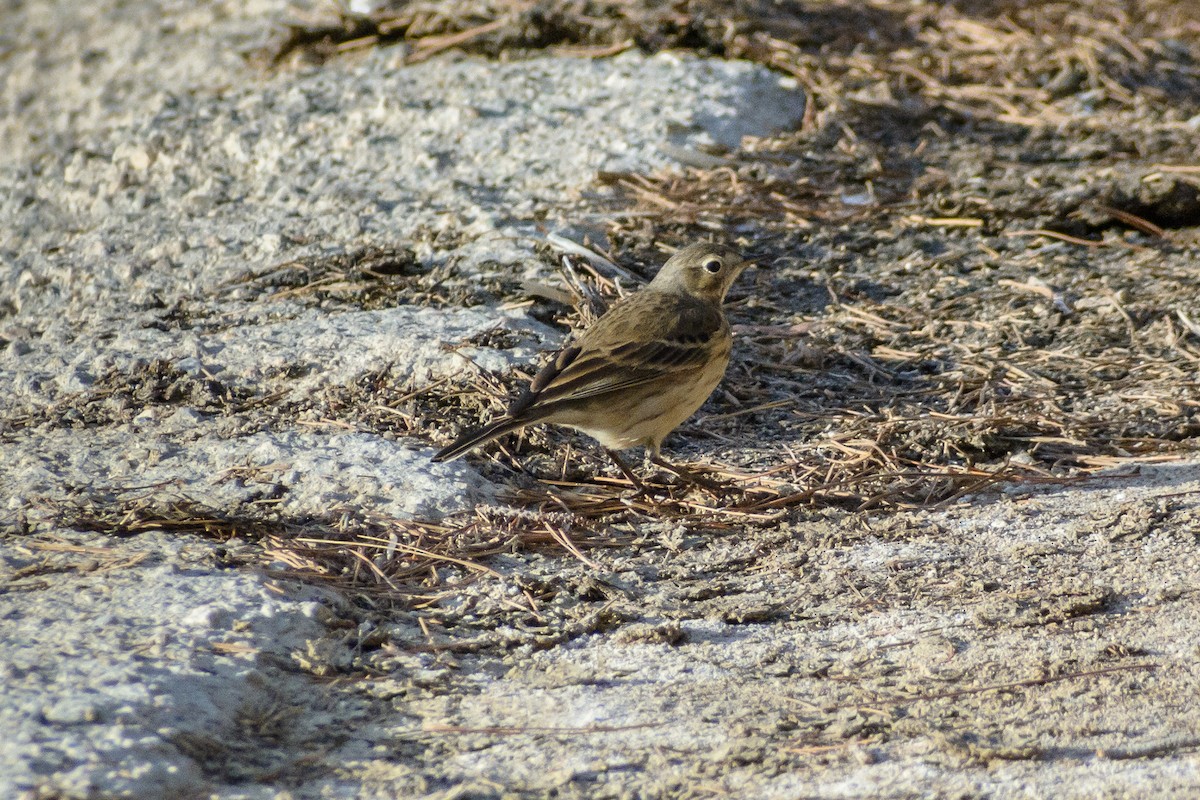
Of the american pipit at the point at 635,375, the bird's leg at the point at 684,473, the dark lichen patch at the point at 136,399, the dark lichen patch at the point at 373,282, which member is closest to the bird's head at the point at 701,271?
the american pipit at the point at 635,375

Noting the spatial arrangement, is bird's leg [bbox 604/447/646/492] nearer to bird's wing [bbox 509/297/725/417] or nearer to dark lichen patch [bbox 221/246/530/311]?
bird's wing [bbox 509/297/725/417]

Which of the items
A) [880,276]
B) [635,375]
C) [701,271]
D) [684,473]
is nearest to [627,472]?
[684,473]

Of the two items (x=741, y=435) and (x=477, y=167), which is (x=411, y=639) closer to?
(x=741, y=435)

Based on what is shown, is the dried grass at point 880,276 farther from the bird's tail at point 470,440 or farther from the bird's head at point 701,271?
the bird's head at point 701,271

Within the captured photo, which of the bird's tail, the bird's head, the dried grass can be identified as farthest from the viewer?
the bird's head

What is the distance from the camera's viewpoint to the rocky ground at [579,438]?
3.34 metres

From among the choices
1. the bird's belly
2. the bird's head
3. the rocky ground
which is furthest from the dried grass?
the bird's head

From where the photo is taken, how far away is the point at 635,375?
5.34 metres

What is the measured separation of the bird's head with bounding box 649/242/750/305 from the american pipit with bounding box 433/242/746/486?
122 millimetres

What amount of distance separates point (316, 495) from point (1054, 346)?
351cm

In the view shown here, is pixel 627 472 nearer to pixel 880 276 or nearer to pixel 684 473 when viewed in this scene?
pixel 684 473

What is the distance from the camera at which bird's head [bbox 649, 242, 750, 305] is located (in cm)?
603

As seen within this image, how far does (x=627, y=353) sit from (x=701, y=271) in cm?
80

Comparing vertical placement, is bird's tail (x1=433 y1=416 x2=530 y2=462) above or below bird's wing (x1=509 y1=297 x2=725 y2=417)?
above
